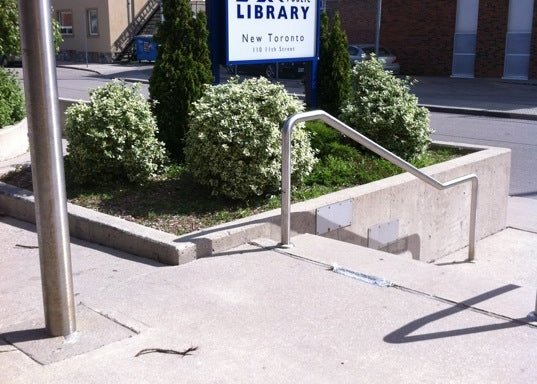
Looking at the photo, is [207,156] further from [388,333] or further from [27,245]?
[388,333]

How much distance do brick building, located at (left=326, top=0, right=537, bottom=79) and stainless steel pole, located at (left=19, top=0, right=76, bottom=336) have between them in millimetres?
27305

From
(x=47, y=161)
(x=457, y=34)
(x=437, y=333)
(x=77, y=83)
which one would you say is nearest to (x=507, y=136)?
(x=437, y=333)

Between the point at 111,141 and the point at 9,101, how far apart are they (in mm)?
4264

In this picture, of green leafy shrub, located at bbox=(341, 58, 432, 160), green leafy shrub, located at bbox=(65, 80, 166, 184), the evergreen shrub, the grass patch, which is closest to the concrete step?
the grass patch

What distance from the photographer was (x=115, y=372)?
3.37 metres

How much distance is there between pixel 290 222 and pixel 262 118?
112 cm

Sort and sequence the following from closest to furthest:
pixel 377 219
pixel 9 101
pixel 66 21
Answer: pixel 377 219 < pixel 9 101 < pixel 66 21

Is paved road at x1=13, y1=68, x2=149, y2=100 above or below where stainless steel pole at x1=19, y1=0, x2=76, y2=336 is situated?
below

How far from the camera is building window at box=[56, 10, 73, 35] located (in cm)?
4094

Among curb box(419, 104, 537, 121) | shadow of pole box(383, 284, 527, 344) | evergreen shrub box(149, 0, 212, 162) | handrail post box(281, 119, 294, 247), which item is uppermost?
evergreen shrub box(149, 0, 212, 162)

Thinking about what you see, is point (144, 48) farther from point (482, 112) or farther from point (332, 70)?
point (332, 70)

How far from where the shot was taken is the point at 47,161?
11.6 ft

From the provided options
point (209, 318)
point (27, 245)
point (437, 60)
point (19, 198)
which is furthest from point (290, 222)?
point (437, 60)

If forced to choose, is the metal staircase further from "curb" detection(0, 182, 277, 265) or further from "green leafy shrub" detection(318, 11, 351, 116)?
"curb" detection(0, 182, 277, 265)
